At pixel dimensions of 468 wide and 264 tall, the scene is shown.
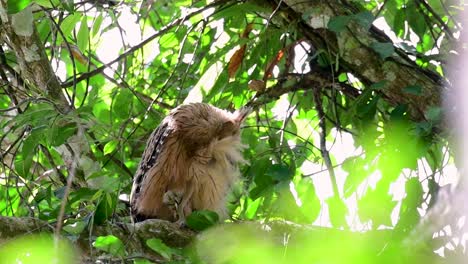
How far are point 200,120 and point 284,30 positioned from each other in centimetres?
65

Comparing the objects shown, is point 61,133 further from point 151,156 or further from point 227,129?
point 227,129

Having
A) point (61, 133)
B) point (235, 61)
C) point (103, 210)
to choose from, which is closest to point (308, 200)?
point (235, 61)

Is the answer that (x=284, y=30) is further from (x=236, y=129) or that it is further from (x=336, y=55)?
(x=236, y=129)

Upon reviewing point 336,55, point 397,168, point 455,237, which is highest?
point 336,55

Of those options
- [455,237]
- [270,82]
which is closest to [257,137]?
[270,82]

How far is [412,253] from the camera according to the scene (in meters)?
1.94

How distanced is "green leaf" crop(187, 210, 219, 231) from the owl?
0.67 metres

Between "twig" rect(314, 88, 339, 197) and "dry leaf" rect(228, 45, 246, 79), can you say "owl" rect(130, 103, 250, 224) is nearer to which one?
"dry leaf" rect(228, 45, 246, 79)

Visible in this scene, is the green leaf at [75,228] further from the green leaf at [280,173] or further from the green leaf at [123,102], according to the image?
the green leaf at [123,102]

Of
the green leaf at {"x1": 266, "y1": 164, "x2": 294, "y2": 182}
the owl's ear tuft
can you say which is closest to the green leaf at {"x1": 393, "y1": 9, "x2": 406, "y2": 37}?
the owl's ear tuft

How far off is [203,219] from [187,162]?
0.79 metres

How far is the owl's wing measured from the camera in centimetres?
416

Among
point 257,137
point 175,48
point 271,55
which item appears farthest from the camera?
point 175,48

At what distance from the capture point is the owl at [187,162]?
13.6ft
